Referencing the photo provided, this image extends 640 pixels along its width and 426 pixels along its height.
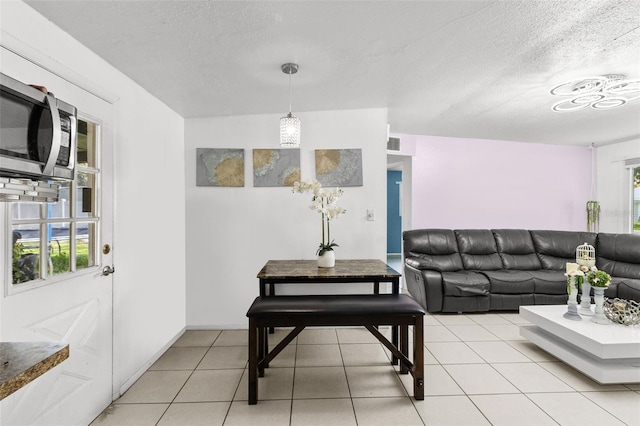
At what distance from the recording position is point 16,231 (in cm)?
146

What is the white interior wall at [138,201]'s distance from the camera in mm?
1753

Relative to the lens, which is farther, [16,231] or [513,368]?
[513,368]

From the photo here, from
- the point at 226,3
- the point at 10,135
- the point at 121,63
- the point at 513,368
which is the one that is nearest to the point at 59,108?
the point at 10,135

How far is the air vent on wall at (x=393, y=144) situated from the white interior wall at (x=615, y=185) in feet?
11.5

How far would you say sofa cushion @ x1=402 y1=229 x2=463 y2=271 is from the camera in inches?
170

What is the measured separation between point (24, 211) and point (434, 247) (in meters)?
4.16

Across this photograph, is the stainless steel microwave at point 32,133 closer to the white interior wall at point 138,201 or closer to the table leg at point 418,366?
the white interior wall at point 138,201

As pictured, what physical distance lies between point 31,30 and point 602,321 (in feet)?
13.9

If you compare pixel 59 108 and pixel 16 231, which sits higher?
pixel 59 108

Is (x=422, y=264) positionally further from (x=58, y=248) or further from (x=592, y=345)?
(x=58, y=248)

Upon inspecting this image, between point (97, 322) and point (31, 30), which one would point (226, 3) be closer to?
point (31, 30)

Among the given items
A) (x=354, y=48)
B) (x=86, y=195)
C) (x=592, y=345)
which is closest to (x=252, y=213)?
(x=86, y=195)

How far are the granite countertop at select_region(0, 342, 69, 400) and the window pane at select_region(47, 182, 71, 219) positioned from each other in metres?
0.93

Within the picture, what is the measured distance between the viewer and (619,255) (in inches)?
164
